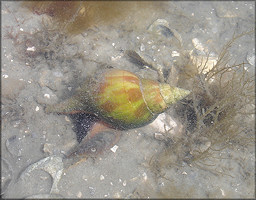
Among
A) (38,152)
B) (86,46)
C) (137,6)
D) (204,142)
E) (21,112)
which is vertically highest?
(137,6)

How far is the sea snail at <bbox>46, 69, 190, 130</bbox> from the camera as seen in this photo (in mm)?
2605

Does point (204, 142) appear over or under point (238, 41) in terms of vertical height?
under

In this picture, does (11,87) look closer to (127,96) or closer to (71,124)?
(71,124)

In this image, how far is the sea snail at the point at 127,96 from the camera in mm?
2605

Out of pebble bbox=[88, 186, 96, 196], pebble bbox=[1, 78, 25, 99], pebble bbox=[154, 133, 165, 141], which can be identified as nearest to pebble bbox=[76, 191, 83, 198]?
pebble bbox=[88, 186, 96, 196]

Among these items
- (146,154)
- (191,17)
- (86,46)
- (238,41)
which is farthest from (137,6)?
(146,154)

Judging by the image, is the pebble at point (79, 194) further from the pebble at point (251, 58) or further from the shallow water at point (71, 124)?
the pebble at point (251, 58)

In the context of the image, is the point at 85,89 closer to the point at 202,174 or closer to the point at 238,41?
the point at 202,174

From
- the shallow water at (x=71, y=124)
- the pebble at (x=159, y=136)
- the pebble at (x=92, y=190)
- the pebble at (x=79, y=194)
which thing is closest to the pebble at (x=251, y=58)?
the shallow water at (x=71, y=124)

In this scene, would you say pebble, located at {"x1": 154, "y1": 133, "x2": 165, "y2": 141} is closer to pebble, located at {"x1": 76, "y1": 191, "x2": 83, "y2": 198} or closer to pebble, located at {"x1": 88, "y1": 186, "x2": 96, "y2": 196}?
pebble, located at {"x1": 88, "y1": 186, "x2": 96, "y2": 196}

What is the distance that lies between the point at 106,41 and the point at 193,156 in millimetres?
2469

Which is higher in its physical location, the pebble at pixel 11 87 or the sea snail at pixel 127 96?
the sea snail at pixel 127 96

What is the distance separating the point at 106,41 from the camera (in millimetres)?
A: 4164

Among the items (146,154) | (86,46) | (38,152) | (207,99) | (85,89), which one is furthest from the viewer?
(86,46)
